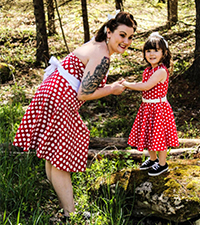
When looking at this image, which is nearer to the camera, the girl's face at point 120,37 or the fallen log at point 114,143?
the girl's face at point 120,37

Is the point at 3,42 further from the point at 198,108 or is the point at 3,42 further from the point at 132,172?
the point at 132,172

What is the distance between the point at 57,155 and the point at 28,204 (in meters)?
0.67

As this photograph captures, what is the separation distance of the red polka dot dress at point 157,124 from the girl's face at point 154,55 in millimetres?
85

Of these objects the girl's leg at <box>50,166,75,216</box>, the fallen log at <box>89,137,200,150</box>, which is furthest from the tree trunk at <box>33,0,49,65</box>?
the girl's leg at <box>50,166,75,216</box>

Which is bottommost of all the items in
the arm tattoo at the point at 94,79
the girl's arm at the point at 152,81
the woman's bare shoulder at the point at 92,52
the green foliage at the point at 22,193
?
the green foliage at the point at 22,193

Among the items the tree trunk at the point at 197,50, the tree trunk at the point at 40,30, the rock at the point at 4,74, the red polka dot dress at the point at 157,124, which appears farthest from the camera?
the tree trunk at the point at 40,30

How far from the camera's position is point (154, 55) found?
2.72 metres

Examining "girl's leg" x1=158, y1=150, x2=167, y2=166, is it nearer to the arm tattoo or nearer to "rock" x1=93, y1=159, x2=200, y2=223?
"rock" x1=93, y1=159, x2=200, y2=223

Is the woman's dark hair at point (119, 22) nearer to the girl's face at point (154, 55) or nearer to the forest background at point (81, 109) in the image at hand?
the girl's face at point (154, 55)

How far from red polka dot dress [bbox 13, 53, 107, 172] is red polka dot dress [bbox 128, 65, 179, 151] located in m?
0.58

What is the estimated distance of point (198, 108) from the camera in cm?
507

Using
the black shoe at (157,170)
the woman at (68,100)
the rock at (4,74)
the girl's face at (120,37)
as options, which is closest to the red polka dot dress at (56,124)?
the woman at (68,100)

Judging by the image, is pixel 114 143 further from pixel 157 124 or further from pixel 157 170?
pixel 157 124

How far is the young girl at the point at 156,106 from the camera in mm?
2729
